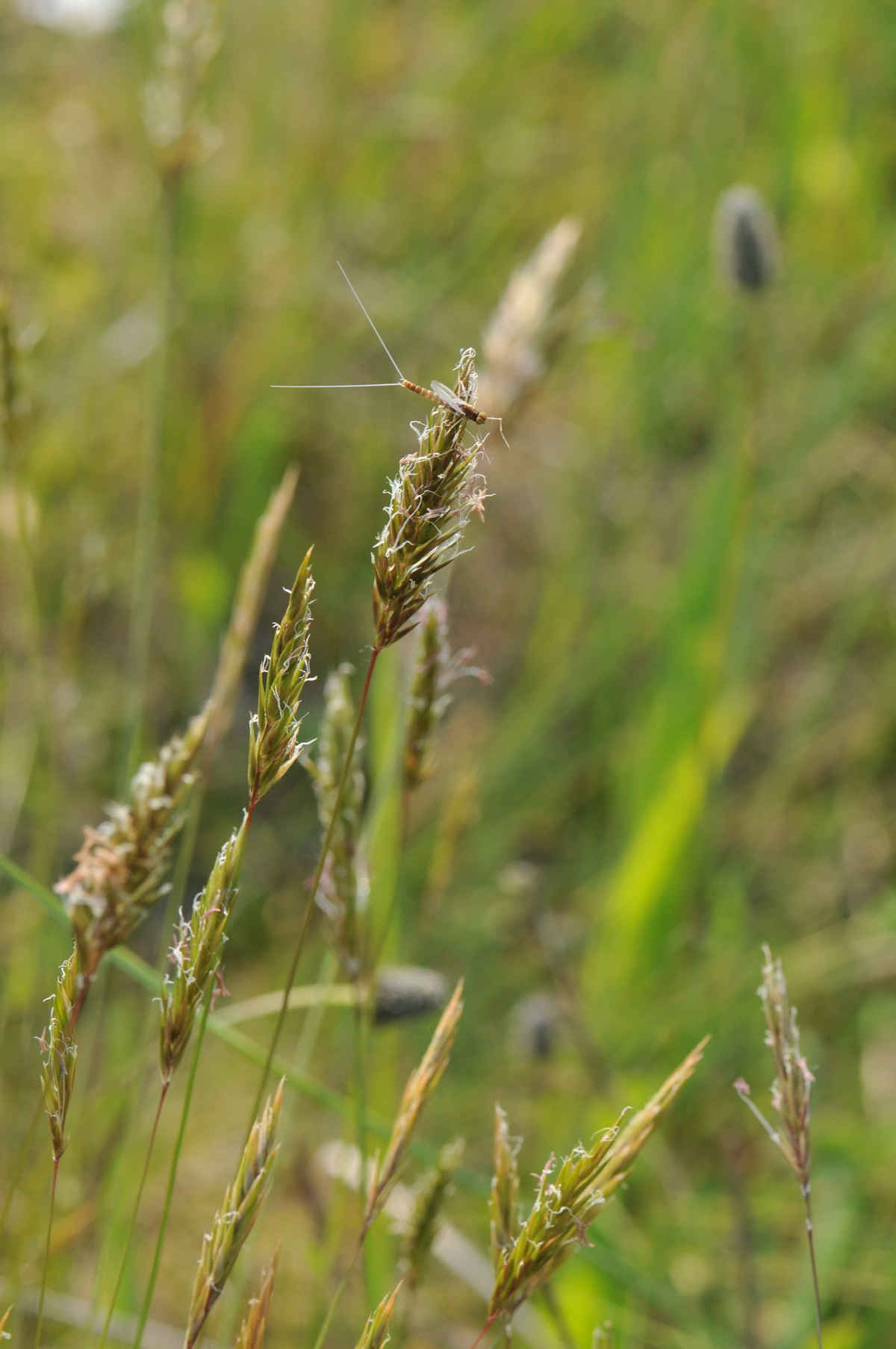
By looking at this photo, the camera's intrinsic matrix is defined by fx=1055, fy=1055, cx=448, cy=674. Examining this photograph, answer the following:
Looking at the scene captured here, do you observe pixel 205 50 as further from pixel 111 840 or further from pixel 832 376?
pixel 832 376

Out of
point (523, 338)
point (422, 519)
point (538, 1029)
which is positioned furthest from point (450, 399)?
point (538, 1029)

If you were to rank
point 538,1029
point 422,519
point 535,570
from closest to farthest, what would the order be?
point 422,519
point 538,1029
point 535,570

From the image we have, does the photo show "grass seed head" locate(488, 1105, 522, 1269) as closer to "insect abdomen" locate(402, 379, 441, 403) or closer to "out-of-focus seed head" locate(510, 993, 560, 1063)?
"insect abdomen" locate(402, 379, 441, 403)

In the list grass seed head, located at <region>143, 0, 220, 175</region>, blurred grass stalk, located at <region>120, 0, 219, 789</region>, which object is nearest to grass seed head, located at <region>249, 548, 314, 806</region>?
blurred grass stalk, located at <region>120, 0, 219, 789</region>

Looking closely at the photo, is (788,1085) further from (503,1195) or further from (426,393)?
(426,393)

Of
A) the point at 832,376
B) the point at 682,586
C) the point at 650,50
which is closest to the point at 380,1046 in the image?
the point at 682,586

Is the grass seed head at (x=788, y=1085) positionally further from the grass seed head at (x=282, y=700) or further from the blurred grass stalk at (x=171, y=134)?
the blurred grass stalk at (x=171, y=134)
